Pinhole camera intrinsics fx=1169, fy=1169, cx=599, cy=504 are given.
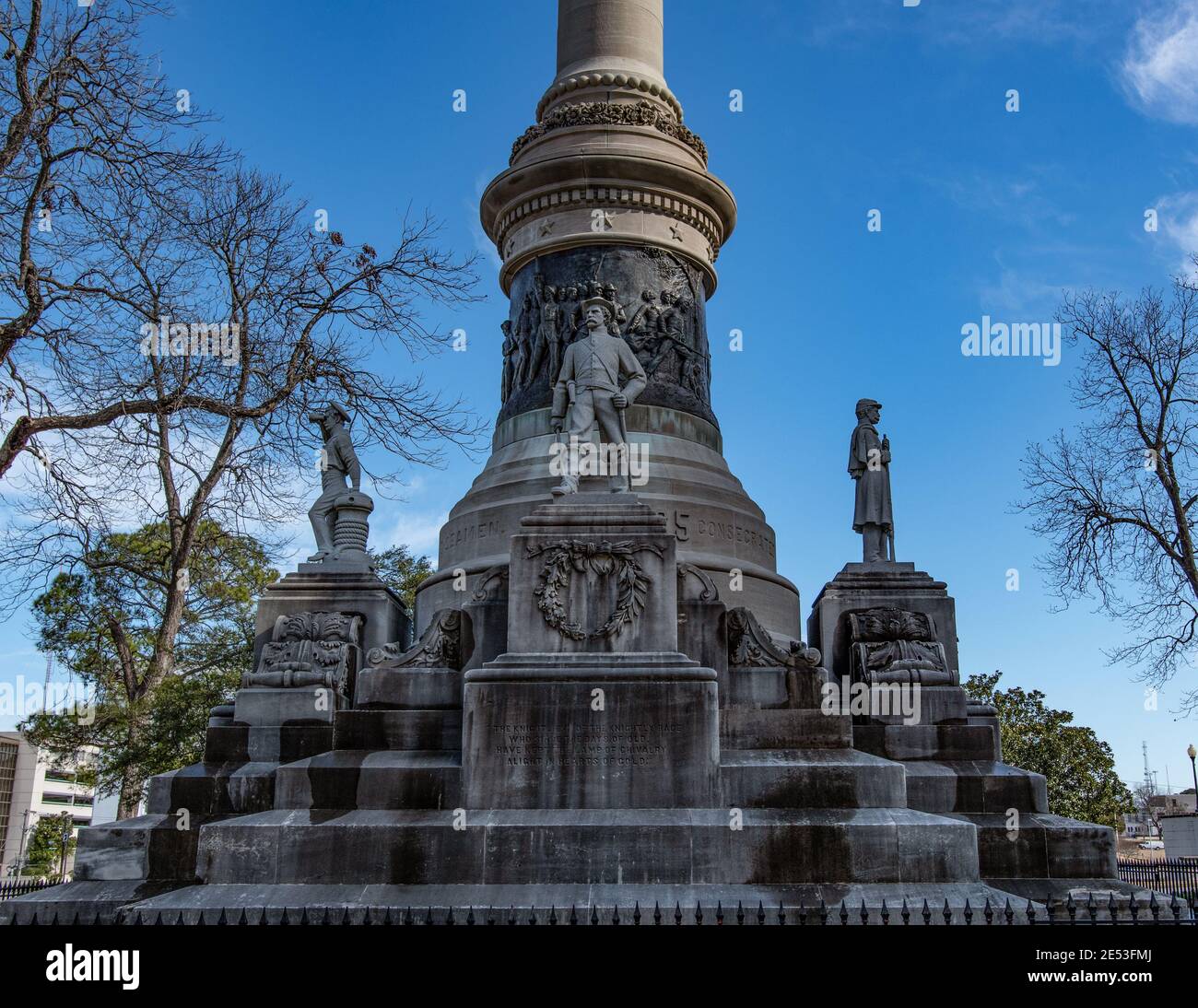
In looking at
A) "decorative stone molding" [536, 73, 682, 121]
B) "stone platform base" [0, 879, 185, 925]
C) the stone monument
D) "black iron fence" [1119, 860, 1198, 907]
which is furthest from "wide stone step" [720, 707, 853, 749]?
"black iron fence" [1119, 860, 1198, 907]

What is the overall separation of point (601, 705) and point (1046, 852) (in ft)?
18.1

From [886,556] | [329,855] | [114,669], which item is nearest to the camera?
[329,855]

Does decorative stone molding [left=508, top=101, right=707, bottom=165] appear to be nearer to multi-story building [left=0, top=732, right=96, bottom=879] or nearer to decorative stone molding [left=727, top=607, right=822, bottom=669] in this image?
decorative stone molding [left=727, top=607, right=822, bottom=669]

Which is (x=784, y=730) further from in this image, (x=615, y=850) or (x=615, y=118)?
(x=615, y=118)

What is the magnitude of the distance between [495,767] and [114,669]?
24.5 meters

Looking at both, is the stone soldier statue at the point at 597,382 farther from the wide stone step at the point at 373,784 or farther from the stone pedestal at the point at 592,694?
the wide stone step at the point at 373,784

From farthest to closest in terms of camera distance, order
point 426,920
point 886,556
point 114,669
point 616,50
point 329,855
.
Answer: point 114,669 < point 616,50 < point 886,556 < point 329,855 < point 426,920

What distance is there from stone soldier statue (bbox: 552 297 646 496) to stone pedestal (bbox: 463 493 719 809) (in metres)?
1.72

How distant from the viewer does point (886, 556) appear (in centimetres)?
1786

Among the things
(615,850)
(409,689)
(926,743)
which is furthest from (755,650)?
(409,689)

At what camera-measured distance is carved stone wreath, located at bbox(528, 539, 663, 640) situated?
531 inches

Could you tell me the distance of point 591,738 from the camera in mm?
12594
